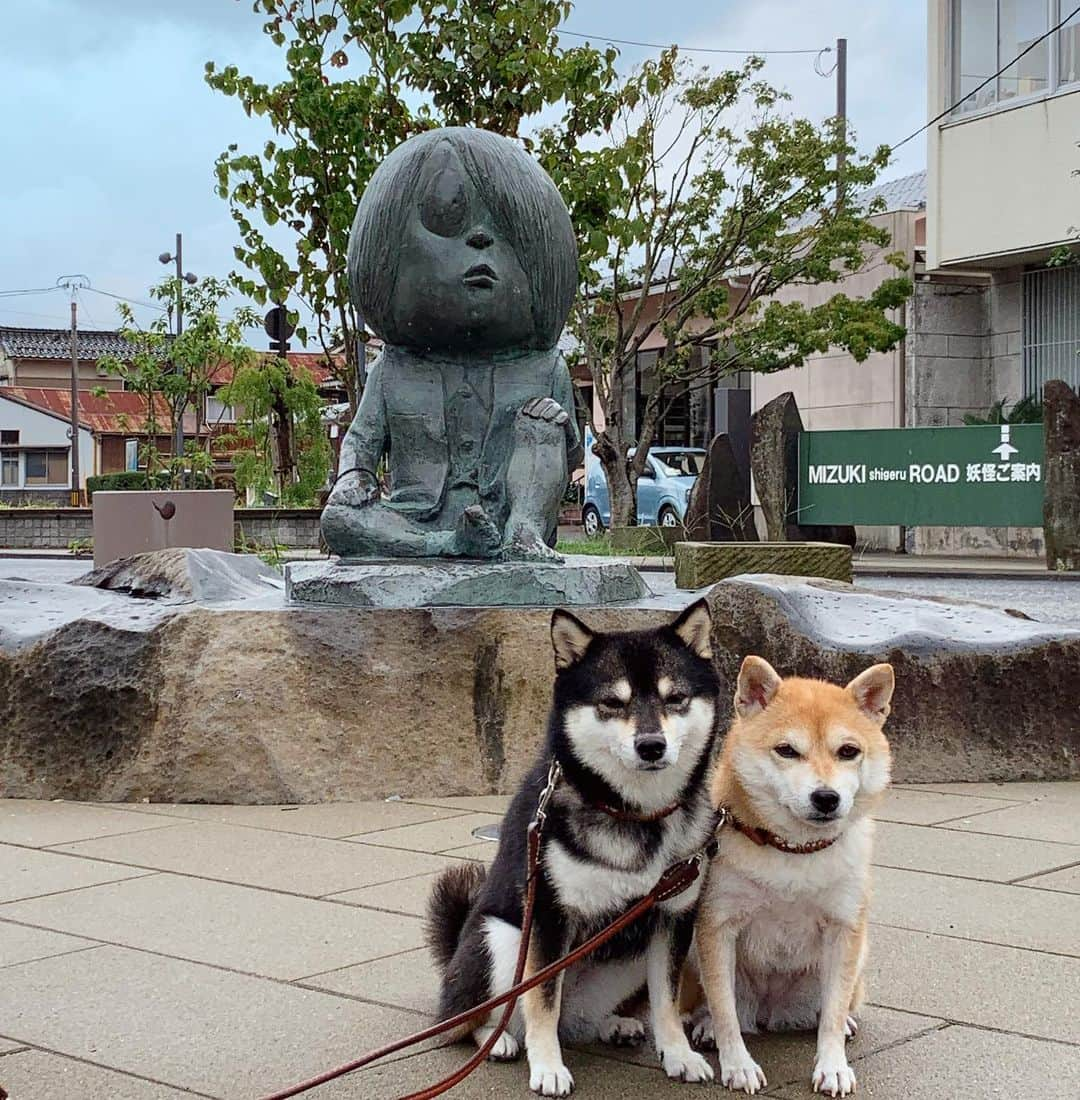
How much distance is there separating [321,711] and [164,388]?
28.0 metres

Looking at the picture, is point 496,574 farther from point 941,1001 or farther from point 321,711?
point 941,1001

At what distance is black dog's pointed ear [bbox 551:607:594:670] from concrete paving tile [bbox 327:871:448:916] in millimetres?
1557

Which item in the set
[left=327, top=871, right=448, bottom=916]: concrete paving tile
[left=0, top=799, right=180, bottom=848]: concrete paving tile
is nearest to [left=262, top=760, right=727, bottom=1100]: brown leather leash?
[left=327, top=871, right=448, bottom=916]: concrete paving tile

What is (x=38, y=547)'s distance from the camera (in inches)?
1037

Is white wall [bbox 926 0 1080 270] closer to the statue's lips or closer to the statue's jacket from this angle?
the statue's jacket

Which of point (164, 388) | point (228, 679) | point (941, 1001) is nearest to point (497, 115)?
point (228, 679)

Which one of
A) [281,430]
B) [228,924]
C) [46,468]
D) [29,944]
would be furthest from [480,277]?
[46,468]

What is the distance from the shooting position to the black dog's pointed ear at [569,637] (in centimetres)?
335

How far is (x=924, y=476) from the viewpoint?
1731 cm

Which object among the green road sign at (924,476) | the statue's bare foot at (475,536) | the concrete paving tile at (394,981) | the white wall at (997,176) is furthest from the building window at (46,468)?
the concrete paving tile at (394,981)

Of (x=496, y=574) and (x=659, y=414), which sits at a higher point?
(x=659, y=414)

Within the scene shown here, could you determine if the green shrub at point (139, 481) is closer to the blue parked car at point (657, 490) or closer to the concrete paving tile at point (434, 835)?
the blue parked car at point (657, 490)

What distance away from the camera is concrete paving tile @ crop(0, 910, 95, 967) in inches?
165

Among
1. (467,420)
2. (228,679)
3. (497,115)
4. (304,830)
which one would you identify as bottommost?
(304,830)
